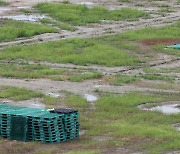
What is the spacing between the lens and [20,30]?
40156 mm

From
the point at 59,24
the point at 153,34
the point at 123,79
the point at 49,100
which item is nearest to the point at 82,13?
the point at 59,24

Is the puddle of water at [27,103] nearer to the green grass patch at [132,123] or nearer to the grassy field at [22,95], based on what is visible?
the grassy field at [22,95]

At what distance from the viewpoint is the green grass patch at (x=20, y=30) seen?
128 feet

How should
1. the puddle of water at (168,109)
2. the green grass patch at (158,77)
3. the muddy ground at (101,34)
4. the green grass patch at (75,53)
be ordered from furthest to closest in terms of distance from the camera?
the green grass patch at (75,53), the green grass patch at (158,77), the muddy ground at (101,34), the puddle of water at (168,109)

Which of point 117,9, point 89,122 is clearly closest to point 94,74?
point 89,122

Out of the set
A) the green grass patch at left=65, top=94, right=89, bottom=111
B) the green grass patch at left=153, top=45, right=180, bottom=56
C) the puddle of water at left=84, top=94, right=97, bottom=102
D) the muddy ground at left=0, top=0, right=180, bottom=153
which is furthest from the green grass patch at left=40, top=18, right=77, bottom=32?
the green grass patch at left=65, top=94, right=89, bottom=111

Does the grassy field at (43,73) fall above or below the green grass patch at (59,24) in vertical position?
above

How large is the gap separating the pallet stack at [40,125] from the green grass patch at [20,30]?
17.7m

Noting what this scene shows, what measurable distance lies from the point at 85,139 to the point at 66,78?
8636mm

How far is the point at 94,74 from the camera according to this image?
29906 millimetres

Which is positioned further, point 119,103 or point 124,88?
point 124,88

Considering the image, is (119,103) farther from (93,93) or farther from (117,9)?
(117,9)

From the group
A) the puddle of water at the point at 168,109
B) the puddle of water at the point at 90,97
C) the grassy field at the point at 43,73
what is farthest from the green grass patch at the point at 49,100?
the grassy field at the point at 43,73

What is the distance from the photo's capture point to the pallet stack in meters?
20.4
